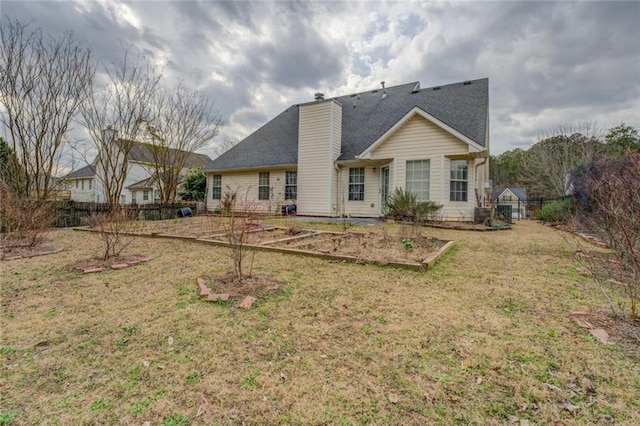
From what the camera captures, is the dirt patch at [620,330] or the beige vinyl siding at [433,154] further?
the beige vinyl siding at [433,154]

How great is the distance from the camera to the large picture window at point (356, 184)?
1381 centimetres

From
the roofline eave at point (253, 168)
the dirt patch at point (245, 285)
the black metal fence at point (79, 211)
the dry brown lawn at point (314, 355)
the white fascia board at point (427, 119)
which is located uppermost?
the white fascia board at point (427, 119)

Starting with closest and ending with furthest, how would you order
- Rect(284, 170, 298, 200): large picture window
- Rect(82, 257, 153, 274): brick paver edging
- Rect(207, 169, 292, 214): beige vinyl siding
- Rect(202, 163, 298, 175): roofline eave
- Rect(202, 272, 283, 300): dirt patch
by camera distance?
Rect(202, 272, 283, 300): dirt patch
Rect(82, 257, 153, 274): brick paver edging
Rect(202, 163, 298, 175): roofline eave
Rect(284, 170, 298, 200): large picture window
Rect(207, 169, 292, 214): beige vinyl siding

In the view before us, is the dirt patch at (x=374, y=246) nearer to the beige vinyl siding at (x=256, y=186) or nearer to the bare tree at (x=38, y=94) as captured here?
the beige vinyl siding at (x=256, y=186)

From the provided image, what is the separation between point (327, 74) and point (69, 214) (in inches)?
579

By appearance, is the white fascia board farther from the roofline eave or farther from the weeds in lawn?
the weeds in lawn

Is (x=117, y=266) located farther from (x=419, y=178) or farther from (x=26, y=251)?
(x=419, y=178)

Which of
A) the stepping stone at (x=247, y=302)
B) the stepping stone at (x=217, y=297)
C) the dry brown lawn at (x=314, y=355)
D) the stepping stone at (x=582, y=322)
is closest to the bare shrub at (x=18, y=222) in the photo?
the dry brown lawn at (x=314, y=355)

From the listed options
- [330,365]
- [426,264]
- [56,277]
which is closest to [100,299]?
[56,277]

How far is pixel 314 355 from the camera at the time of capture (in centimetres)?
236

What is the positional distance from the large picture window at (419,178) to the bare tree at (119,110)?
42.4 feet

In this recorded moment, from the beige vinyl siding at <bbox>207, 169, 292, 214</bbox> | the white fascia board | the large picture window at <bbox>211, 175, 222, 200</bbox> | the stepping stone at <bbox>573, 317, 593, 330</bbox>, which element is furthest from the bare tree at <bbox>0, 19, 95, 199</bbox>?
the stepping stone at <bbox>573, 317, 593, 330</bbox>

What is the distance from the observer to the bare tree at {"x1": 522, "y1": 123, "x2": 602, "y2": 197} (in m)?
25.9

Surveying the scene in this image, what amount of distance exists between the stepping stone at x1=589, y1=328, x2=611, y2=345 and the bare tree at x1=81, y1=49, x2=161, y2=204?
52.3 feet
